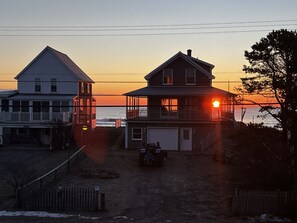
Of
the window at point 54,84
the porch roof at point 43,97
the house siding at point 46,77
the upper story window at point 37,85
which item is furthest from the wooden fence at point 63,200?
the upper story window at point 37,85

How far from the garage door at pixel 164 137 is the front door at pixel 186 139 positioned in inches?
22.8

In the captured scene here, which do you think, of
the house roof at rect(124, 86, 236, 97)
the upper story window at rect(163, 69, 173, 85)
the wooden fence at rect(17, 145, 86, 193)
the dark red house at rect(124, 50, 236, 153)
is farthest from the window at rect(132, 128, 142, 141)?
the wooden fence at rect(17, 145, 86, 193)

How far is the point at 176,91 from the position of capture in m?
41.9

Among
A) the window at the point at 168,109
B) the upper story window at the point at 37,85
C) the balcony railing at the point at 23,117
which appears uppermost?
the upper story window at the point at 37,85

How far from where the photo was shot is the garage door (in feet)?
136

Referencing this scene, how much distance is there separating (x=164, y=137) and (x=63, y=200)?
22.8 meters

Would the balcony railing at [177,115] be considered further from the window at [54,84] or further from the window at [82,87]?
the window at [54,84]

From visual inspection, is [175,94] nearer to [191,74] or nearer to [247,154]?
[191,74]

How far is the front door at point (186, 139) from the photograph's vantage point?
135ft

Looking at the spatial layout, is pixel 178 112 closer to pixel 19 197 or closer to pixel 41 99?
pixel 41 99

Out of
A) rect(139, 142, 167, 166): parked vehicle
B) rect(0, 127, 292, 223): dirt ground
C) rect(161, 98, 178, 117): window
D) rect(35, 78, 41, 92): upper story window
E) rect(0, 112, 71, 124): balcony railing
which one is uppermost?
rect(35, 78, 41, 92): upper story window

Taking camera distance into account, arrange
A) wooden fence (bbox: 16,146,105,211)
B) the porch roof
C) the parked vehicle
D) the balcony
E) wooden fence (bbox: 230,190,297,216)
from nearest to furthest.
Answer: wooden fence (bbox: 230,190,297,216)
wooden fence (bbox: 16,146,105,211)
the parked vehicle
the balcony
the porch roof

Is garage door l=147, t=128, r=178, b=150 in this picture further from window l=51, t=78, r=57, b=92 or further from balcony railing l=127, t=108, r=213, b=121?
window l=51, t=78, r=57, b=92

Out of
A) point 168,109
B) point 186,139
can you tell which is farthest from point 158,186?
point 168,109
